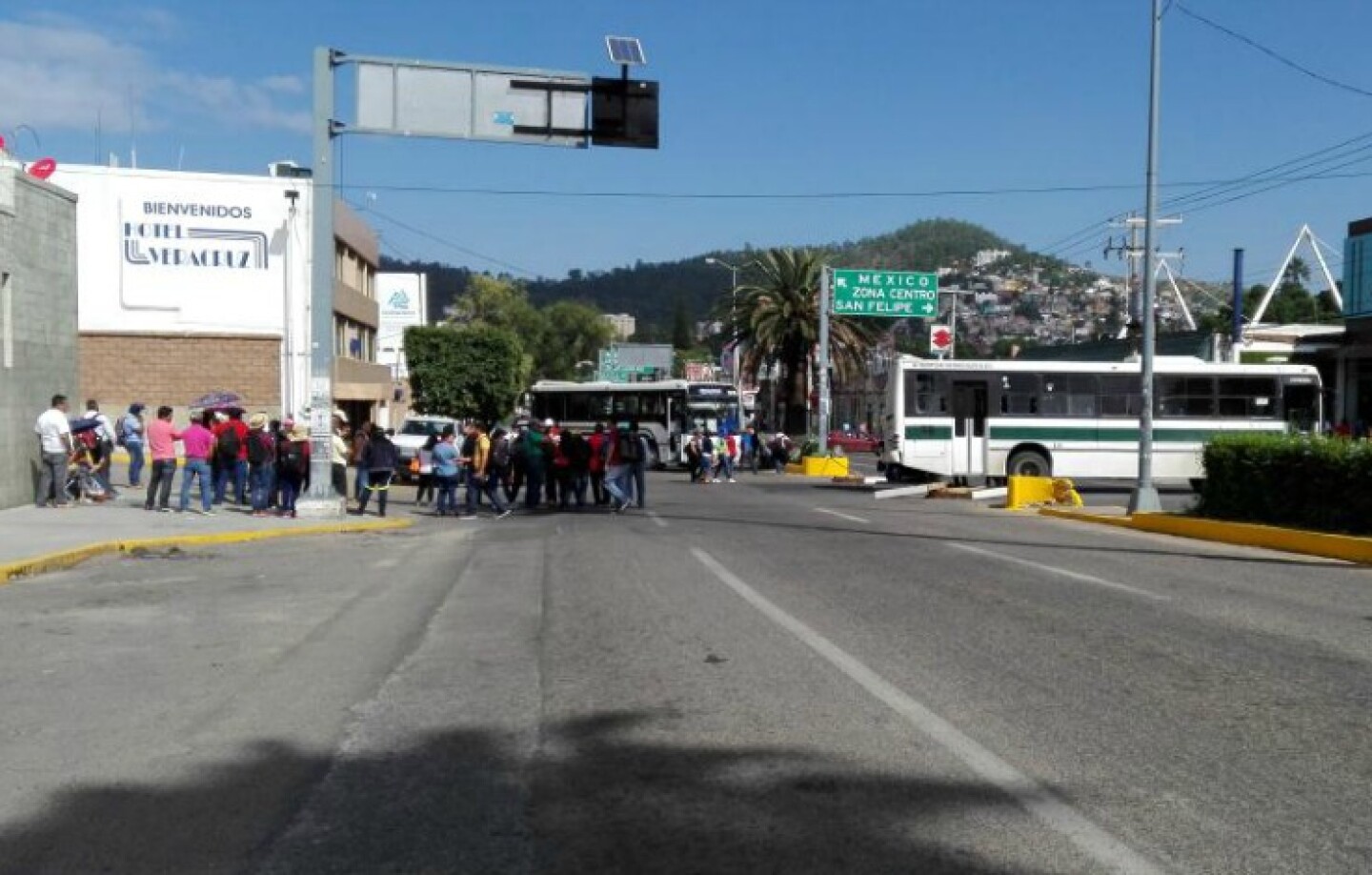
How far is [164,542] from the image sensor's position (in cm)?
1677

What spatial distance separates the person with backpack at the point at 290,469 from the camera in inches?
848

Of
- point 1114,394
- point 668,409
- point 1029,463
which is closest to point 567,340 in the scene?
point 668,409

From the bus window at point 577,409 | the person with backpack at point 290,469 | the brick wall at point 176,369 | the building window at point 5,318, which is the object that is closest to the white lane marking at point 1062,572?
the person with backpack at point 290,469

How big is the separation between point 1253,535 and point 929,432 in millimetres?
13053

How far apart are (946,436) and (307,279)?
2151 cm

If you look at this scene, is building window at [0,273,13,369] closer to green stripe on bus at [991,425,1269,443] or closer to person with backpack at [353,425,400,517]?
person with backpack at [353,425,400,517]

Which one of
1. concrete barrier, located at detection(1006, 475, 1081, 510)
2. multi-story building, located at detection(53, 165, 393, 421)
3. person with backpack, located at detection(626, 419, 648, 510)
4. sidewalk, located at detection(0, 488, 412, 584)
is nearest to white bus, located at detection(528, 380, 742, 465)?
multi-story building, located at detection(53, 165, 393, 421)

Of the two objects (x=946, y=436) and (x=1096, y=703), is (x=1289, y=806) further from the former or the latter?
(x=946, y=436)

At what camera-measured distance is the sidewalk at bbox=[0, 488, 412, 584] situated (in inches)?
585

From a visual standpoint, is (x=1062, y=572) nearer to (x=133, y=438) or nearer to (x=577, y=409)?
(x=133, y=438)

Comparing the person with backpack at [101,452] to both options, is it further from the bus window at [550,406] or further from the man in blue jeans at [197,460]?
the bus window at [550,406]

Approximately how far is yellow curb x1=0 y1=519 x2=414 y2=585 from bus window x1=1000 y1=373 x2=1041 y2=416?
15476mm

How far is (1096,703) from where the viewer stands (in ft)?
24.0

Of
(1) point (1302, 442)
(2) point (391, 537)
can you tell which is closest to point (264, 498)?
(2) point (391, 537)
